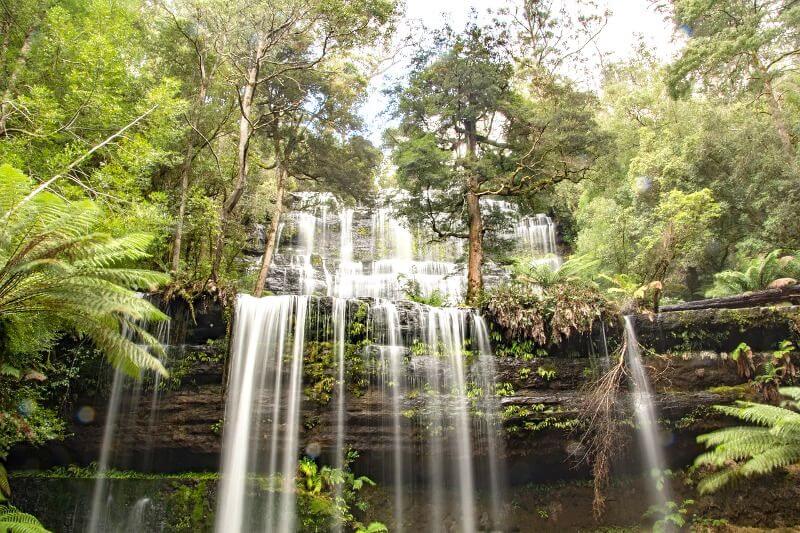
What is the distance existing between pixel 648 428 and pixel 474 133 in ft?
28.1

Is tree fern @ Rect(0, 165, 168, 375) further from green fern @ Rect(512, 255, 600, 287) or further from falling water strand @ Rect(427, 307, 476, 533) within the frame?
green fern @ Rect(512, 255, 600, 287)

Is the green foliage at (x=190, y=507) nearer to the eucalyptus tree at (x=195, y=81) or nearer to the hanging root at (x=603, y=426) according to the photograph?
the eucalyptus tree at (x=195, y=81)

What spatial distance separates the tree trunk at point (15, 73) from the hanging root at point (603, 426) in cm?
1204

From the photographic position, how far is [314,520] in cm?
814

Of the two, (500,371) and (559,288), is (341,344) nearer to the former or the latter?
(500,371)

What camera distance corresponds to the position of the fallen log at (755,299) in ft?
33.7

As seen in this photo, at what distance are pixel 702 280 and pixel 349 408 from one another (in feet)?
42.4

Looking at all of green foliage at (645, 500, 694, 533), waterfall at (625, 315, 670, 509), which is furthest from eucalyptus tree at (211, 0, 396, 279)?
green foliage at (645, 500, 694, 533)

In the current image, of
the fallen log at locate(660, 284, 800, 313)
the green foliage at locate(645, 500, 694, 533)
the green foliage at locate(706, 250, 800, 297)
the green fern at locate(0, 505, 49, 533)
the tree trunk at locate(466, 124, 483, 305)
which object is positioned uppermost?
the tree trunk at locate(466, 124, 483, 305)

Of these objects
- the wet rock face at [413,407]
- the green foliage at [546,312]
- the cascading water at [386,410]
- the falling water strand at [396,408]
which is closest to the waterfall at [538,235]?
the green foliage at [546,312]

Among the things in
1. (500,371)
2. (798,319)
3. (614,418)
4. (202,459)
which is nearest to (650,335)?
(614,418)

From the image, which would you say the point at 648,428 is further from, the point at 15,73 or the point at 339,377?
the point at 15,73

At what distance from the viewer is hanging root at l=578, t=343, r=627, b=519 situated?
8595 mm

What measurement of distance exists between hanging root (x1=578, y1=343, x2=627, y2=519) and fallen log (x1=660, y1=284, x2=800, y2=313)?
2.74m
